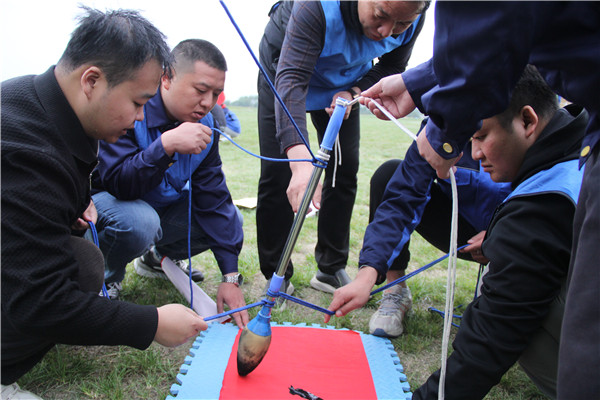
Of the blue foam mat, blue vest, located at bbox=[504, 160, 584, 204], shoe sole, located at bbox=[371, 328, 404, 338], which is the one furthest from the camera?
shoe sole, located at bbox=[371, 328, 404, 338]

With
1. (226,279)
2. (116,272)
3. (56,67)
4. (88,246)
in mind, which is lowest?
(226,279)

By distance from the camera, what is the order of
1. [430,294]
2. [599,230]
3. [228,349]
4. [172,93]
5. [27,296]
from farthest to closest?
[430,294] < [172,93] < [228,349] < [27,296] < [599,230]

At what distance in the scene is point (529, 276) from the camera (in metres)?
1.27

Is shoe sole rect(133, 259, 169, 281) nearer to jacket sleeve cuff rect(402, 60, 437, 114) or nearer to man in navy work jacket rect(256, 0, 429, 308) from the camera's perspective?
man in navy work jacket rect(256, 0, 429, 308)

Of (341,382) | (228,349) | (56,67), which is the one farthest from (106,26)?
(341,382)

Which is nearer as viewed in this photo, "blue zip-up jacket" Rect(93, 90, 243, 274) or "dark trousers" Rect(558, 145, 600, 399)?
"dark trousers" Rect(558, 145, 600, 399)

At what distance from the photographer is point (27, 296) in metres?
→ 1.12

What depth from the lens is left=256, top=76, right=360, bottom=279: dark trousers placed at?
2227 millimetres

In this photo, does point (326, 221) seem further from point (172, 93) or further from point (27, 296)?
point (27, 296)

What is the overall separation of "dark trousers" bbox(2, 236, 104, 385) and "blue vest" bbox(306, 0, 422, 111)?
1.27m

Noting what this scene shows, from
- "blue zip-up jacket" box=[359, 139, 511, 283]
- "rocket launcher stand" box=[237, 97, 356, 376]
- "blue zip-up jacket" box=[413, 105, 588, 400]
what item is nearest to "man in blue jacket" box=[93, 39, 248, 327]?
"rocket launcher stand" box=[237, 97, 356, 376]

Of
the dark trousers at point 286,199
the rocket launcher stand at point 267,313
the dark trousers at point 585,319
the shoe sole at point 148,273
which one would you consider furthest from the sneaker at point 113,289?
the dark trousers at point 585,319

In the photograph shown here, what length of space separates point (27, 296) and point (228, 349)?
0.90 metres

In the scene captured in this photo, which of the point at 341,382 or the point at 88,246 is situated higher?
the point at 88,246
